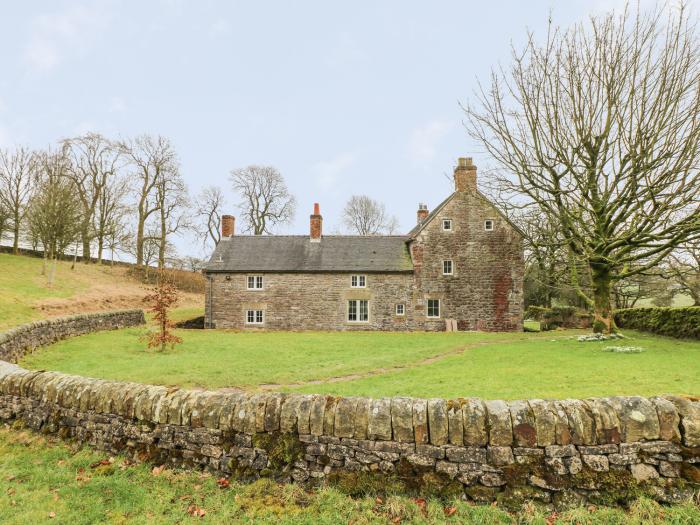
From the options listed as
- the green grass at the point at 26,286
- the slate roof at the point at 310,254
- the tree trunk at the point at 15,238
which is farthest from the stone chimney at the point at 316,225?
the tree trunk at the point at 15,238

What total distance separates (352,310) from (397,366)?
1546 centimetres

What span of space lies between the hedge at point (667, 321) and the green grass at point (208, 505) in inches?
774

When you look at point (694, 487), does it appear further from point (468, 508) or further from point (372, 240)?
point (372, 240)

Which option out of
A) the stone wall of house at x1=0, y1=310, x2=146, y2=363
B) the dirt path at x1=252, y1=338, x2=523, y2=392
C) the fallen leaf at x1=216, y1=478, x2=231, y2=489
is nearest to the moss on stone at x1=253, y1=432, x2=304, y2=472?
the fallen leaf at x1=216, y1=478, x2=231, y2=489

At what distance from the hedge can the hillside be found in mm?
33936

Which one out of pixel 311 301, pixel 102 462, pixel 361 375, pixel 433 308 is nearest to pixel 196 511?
pixel 102 462

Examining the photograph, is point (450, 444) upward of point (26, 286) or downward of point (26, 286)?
downward

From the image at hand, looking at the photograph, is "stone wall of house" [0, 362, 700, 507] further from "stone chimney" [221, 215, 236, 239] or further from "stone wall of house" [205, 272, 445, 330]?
"stone chimney" [221, 215, 236, 239]

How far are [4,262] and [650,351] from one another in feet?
165

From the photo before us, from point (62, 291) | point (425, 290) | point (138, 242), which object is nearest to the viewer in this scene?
point (425, 290)

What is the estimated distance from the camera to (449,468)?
4691 millimetres

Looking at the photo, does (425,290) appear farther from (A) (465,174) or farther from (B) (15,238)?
(B) (15,238)

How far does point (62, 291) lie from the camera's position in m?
31.2

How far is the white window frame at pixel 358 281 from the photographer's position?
29573 millimetres
